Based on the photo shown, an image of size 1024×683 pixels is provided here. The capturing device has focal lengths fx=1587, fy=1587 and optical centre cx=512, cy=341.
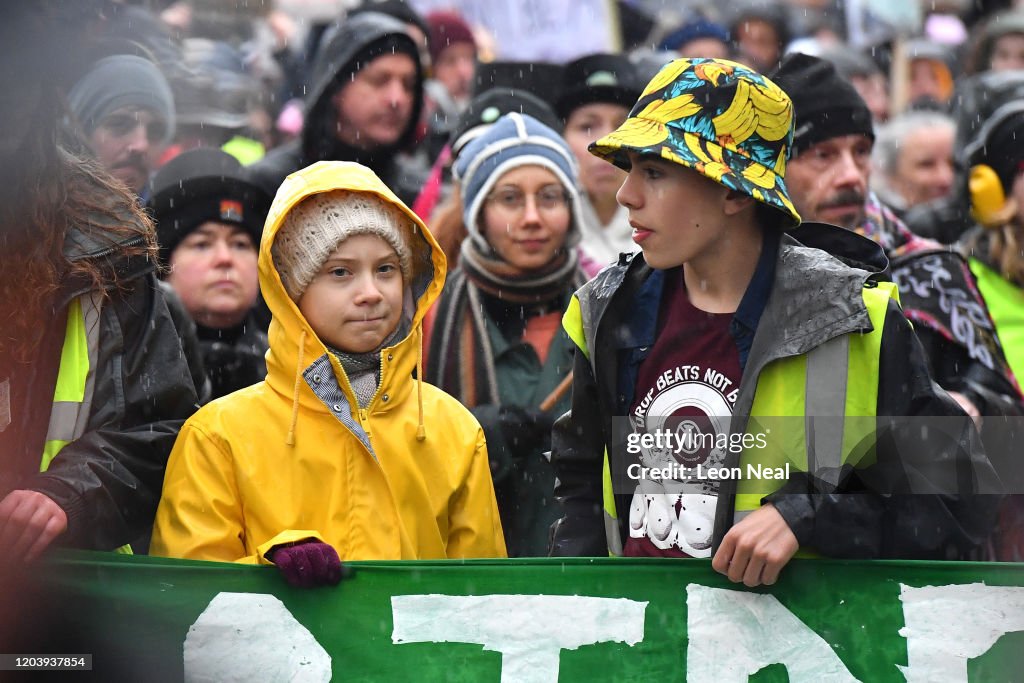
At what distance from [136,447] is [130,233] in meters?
0.57

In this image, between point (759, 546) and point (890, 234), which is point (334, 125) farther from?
point (759, 546)

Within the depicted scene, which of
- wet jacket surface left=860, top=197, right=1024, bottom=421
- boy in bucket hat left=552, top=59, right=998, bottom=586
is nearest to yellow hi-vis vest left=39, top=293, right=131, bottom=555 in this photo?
boy in bucket hat left=552, top=59, right=998, bottom=586

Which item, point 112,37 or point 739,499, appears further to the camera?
point 112,37

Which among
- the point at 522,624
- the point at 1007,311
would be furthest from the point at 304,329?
the point at 1007,311

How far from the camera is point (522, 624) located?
13.2ft

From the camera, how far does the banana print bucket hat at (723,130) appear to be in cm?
401

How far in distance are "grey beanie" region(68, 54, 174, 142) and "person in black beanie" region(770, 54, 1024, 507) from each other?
292 centimetres

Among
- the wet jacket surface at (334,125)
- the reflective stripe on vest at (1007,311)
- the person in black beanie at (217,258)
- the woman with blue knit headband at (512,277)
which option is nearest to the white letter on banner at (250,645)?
the woman with blue knit headband at (512,277)

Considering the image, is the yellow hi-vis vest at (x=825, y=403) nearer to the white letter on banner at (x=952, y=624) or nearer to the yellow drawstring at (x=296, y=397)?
the white letter on banner at (x=952, y=624)

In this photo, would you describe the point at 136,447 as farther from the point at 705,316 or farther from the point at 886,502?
the point at 886,502

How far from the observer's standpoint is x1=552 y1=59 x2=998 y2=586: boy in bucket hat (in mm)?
3844

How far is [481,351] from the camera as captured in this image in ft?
19.3

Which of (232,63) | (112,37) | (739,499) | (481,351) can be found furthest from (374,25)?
(739,499)

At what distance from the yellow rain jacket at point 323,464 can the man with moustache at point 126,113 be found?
2.49 metres
